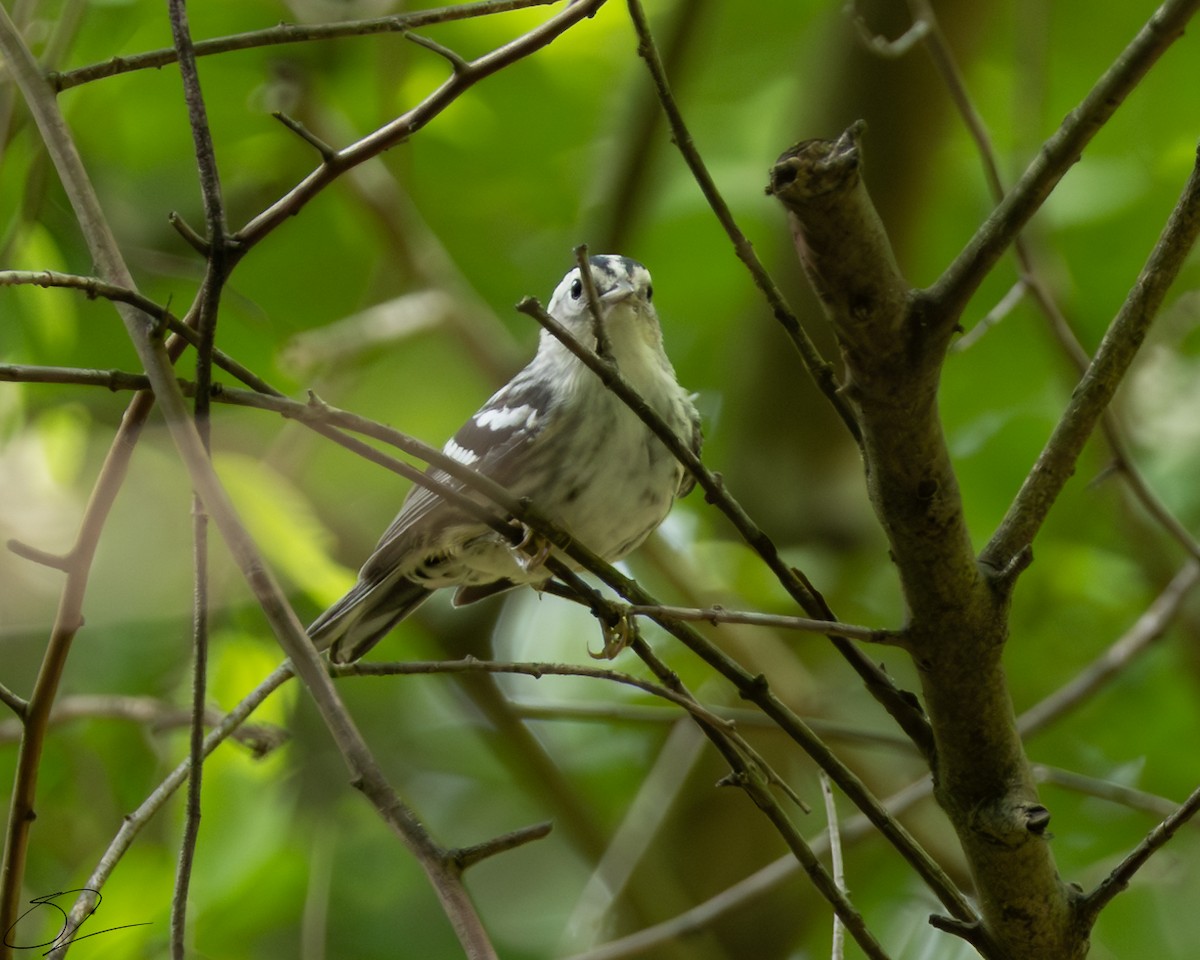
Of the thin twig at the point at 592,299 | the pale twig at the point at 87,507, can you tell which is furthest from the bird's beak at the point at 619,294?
the pale twig at the point at 87,507

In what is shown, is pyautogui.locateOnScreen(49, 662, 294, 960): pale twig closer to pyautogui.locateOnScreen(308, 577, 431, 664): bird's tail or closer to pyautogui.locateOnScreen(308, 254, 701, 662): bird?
pyautogui.locateOnScreen(308, 254, 701, 662): bird

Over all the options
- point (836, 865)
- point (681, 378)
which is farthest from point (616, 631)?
point (681, 378)

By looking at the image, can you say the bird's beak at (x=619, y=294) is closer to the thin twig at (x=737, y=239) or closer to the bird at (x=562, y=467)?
the bird at (x=562, y=467)

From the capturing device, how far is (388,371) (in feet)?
17.0

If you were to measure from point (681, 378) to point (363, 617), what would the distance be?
92.4 inches

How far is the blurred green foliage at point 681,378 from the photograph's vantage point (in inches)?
148

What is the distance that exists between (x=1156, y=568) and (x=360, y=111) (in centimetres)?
326

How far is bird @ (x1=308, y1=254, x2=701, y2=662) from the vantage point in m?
3.21

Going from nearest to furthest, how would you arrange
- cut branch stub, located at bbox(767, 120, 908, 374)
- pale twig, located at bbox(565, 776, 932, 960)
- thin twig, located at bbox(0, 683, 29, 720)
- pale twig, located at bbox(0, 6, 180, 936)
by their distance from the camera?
1. cut branch stub, located at bbox(767, 120, 908, 374)
2. pale twig, located at bbox(0, 6, 180, 936)
3. thin twig, located at bbox(0, 683, 29, 720)
4. pale twig, located at bbox(565, 776, 932, 960)

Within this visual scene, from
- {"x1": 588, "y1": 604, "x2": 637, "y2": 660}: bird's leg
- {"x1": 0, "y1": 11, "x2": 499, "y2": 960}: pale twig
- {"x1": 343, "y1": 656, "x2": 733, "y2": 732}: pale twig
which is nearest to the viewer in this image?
{"x1": 0, "y1": 11, "x2": 499, "y2": 960}: pale twig

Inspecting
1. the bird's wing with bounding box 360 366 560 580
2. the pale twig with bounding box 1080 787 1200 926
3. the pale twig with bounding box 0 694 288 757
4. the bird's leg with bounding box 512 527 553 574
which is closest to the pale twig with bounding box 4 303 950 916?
the pale twig with bounding box 1080 787 1200 926

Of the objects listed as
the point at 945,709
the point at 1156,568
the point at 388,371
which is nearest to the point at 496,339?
the point at 388,371

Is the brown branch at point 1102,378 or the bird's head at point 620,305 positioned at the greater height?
the bird's head at point 620,305

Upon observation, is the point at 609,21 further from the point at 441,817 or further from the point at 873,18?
the point at 441,817
